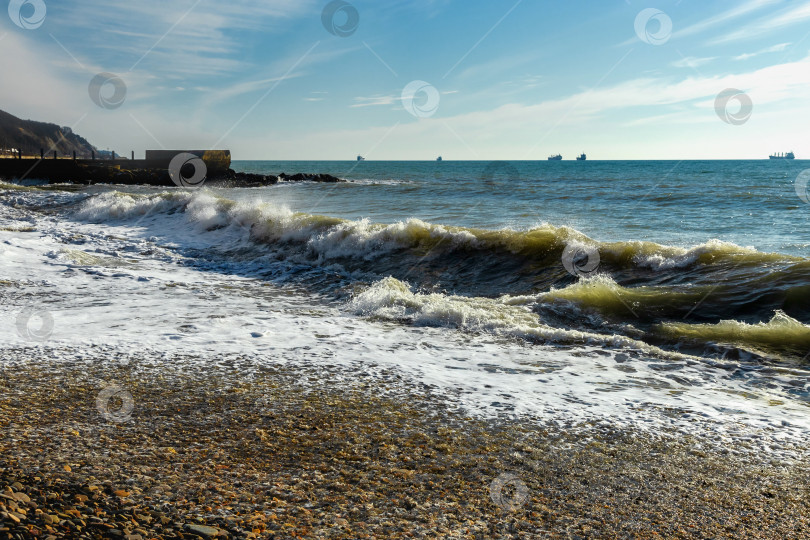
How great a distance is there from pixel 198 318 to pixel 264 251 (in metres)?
7.43

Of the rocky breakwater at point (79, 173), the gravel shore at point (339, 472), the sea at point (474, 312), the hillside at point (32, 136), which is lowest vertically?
the gravel shore at point (339, 472)

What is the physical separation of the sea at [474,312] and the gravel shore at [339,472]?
50 cm

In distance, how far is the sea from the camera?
16.8ft

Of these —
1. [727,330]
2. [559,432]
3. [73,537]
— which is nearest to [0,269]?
[73,537]

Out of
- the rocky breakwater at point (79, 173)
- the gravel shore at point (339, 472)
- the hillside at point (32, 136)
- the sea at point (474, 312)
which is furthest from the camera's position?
the hillside at point (32, 136)

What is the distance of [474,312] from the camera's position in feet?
25.7

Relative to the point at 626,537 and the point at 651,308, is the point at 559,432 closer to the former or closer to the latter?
the point at 626,537

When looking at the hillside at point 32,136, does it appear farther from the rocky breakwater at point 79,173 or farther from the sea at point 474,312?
the sea at point 474,312

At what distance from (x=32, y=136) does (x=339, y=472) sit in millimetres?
111618

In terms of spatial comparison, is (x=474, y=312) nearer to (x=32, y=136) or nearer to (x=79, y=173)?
(x=79, y=173)

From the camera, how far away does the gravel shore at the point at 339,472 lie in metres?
2.96

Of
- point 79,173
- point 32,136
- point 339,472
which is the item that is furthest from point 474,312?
point 32,136

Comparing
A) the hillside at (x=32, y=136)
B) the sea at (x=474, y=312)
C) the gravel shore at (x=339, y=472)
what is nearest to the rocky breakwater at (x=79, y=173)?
the sea at (x=474, y=312)

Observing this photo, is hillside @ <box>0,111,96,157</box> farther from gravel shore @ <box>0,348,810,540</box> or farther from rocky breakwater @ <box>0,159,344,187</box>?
gravel shore @ <box>0,348,810,540</box>
